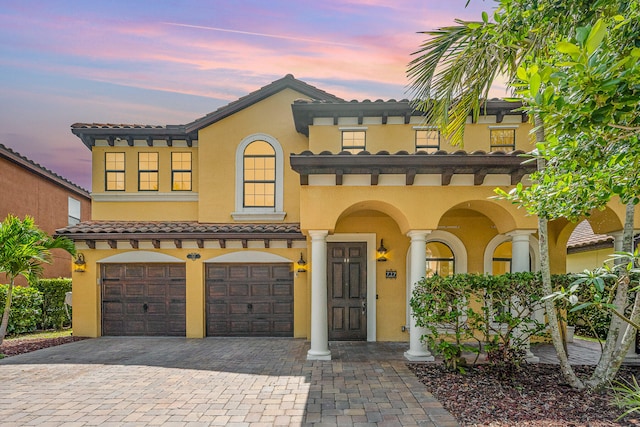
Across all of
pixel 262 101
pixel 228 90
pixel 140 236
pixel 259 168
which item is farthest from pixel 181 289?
pixel 228 90

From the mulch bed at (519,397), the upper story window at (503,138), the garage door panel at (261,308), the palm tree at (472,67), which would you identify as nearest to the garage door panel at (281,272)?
the garage door panel at (261,308)

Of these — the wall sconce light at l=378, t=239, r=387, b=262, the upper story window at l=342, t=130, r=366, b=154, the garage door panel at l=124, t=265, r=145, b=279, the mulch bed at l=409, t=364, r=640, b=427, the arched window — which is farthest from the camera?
the arched window

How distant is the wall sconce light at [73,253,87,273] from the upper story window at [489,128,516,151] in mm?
13114

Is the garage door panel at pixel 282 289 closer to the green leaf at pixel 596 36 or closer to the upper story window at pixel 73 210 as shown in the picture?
the green leaf at pixel 596 36

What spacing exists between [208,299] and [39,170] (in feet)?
38.1

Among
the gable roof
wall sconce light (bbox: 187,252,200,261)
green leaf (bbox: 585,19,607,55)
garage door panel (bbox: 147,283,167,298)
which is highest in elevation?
the gable roof

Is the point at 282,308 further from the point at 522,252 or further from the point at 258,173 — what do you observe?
the point at 522,252

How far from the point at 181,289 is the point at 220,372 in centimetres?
472

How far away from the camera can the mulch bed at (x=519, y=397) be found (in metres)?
4.61

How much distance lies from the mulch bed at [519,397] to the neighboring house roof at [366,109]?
686 centimetres

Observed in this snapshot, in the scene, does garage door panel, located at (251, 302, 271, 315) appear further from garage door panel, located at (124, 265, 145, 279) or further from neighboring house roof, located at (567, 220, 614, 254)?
neighboring house roof, located at (567, 220, 614, 254)

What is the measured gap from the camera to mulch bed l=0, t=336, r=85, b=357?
8.73 metres

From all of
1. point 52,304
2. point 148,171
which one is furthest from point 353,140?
point 52,304

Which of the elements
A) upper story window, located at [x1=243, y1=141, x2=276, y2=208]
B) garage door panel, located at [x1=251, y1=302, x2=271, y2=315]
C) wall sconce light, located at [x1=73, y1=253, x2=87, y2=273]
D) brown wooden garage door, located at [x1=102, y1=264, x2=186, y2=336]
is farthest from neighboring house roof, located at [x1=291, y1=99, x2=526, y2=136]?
wall sconce light, located at [x1=73, y1=253, x2=87, y2=273]
